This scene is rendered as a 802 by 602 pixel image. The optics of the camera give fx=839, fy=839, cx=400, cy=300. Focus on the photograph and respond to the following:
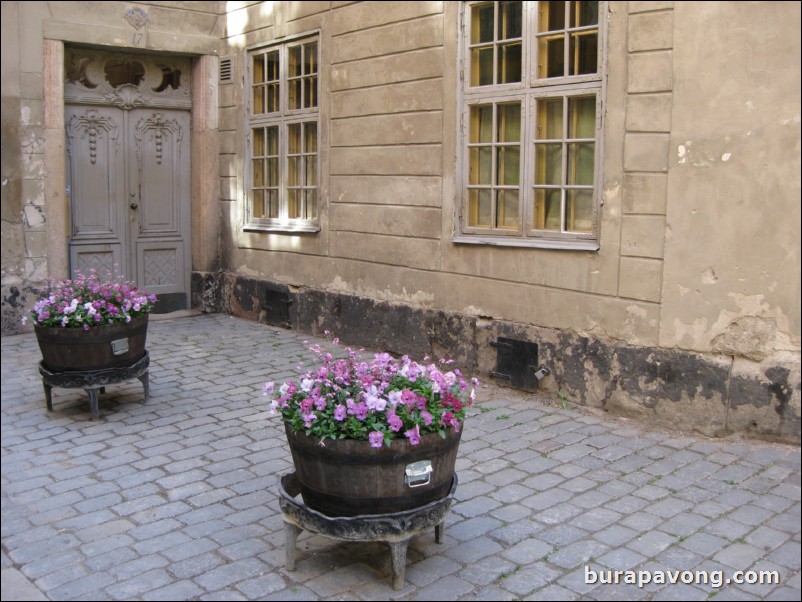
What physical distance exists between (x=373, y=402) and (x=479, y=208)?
4.28 m

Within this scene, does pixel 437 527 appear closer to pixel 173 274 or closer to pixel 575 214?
pixel 575 214

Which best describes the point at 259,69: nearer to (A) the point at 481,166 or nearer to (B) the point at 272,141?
(B) the point at 272,141

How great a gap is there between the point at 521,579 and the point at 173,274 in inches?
330

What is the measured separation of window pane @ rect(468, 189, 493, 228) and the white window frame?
7.83ft

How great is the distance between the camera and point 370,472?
145 inches

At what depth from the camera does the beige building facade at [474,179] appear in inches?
224

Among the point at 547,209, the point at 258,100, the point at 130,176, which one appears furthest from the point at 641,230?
the point at 130,176

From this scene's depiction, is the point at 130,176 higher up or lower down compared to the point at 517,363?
higher up

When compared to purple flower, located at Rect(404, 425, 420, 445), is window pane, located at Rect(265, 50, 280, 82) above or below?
above

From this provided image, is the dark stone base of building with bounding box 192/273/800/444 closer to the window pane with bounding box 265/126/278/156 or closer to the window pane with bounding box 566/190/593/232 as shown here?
the window pane with bounding box 566/190/593/232

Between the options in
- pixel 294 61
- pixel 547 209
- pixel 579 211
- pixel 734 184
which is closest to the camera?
pixel 734 184
